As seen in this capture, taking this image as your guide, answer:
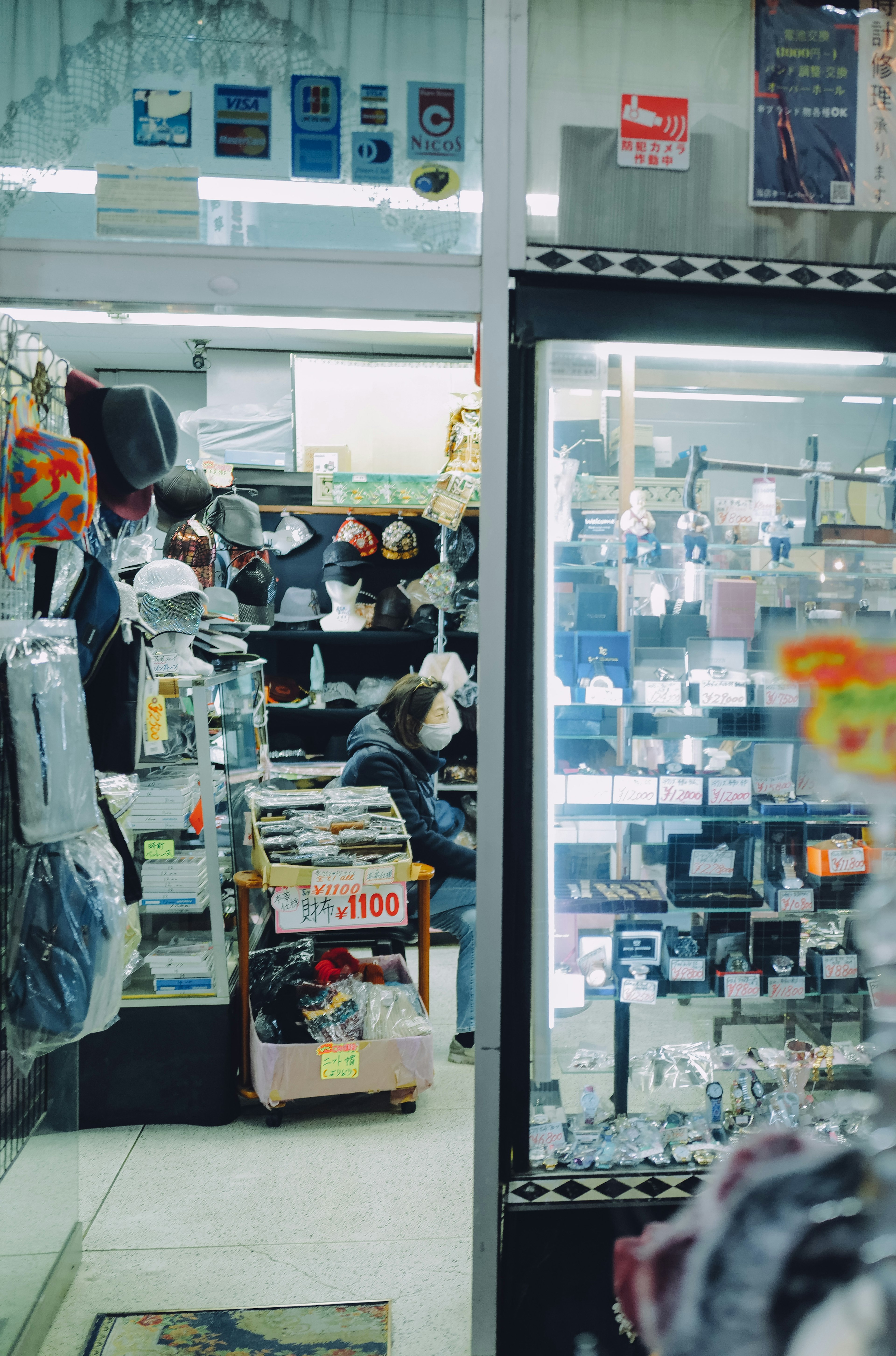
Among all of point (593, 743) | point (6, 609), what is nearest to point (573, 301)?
point (593, 743)

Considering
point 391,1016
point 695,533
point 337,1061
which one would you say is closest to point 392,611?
point 391,1016

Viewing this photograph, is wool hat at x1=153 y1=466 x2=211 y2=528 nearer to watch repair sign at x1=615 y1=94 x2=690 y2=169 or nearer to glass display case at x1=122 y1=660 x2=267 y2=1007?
glass display case at x1=122 y1=660 x2=267 y2=1007

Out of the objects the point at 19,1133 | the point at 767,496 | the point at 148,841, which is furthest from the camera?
the point at 148,841

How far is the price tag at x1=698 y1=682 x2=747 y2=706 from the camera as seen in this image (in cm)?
243

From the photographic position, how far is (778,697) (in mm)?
2387

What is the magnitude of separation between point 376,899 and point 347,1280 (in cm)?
120

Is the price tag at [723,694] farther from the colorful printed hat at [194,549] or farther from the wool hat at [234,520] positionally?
the wool hat at [234,520]

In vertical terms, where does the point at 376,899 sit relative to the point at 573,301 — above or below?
below

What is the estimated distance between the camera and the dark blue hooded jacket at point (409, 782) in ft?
13.3

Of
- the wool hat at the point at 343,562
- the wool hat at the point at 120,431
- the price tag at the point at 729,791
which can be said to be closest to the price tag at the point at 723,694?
the price tag at the point at 729,791

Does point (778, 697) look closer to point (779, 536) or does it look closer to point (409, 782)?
point (779, 536)

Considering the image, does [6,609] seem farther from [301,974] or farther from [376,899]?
[301,974]

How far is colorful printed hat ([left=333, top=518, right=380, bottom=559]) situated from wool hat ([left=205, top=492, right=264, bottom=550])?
586 mm

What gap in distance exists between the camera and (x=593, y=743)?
7.97 feet
